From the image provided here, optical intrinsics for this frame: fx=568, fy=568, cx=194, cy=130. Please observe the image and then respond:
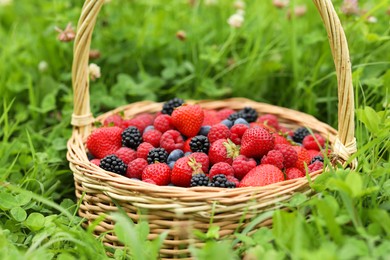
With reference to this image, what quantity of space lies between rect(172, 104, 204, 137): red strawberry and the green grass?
0.47 metres

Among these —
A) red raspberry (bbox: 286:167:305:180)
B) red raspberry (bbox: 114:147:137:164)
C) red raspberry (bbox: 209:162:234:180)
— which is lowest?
red raspberry (bbox: 114:147:137:164)

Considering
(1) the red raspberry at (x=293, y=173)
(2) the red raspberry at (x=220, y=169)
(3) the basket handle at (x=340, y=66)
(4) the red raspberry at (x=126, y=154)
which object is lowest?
(4) the red raspberry at (x=126, y=154)

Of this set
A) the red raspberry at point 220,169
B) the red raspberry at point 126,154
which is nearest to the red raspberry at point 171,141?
the red raspberry at point 126,154

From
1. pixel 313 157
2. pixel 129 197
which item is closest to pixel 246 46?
pixel 313 157

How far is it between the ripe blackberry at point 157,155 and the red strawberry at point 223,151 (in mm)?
156

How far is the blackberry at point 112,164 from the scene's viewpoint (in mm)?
1854

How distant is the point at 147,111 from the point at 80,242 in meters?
0.92

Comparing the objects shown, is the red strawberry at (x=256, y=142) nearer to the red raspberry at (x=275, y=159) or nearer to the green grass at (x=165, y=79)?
the red raspberry at (x=275, y=159)

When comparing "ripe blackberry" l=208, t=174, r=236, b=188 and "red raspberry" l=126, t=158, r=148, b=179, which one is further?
"red raspberry" l=126, t=158, r=148, b=179

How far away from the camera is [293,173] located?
6.06 ft

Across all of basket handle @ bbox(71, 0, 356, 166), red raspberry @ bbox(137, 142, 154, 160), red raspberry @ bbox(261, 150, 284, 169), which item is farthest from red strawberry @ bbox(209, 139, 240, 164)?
basket handle @ bbox(71, 0, 356, 166)

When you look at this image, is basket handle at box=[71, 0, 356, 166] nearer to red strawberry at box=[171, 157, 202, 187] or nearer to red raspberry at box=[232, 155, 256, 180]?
red raspberry at box=[232, 155, 256, 180]

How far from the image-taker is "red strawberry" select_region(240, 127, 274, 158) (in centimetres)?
188

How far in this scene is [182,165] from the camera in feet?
5.85
